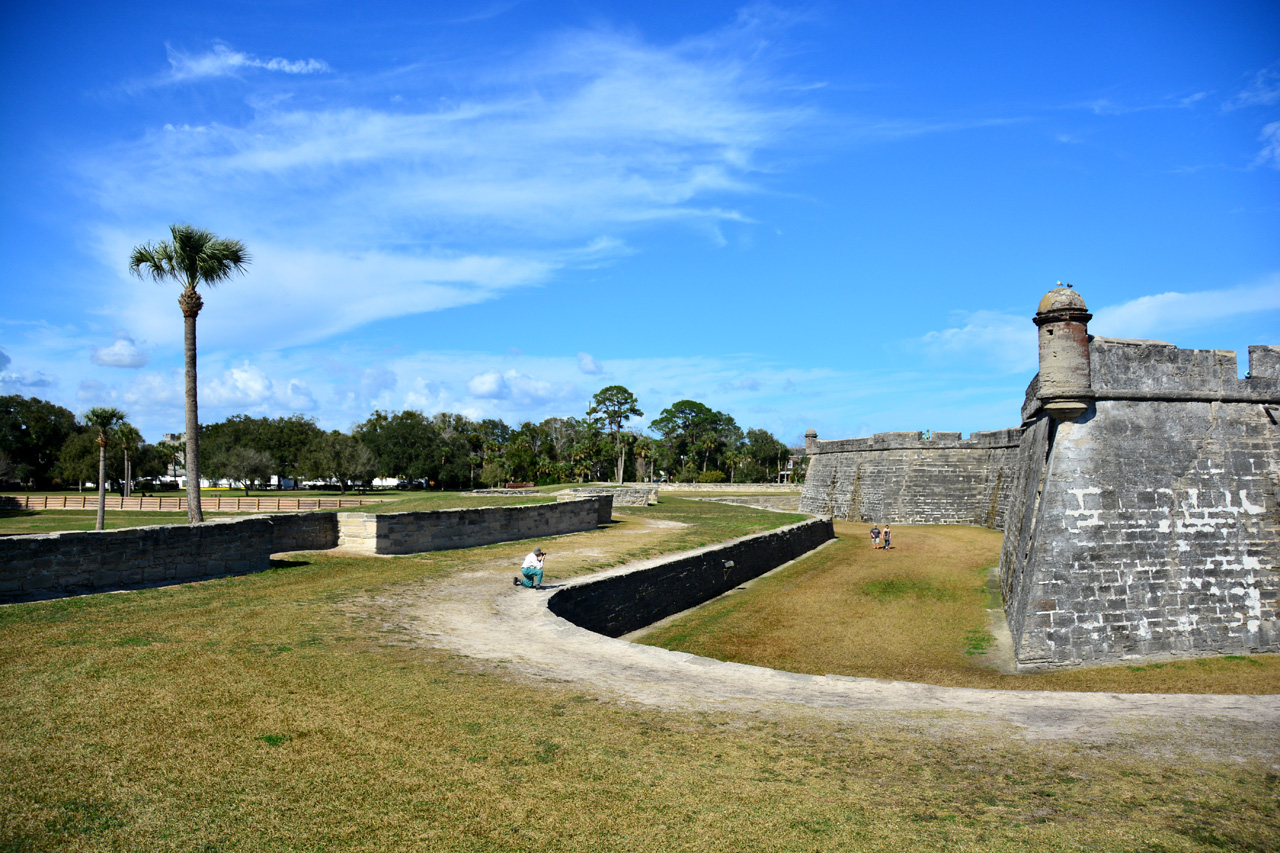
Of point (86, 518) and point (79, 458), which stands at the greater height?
point (79, 458)

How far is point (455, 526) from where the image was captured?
1817 cm

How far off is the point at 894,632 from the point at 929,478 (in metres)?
19.8

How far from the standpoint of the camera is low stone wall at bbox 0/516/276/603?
9930 millimetres

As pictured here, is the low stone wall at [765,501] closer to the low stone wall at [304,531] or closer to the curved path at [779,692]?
the low stone wall at [304,531]

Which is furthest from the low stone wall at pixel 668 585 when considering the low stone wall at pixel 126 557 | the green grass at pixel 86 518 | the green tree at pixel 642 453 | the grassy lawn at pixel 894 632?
the green tree at pixel 642 453

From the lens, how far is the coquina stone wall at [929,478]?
30.4 meters

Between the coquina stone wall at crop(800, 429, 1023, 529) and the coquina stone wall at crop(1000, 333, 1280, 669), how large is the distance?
17.0 metres

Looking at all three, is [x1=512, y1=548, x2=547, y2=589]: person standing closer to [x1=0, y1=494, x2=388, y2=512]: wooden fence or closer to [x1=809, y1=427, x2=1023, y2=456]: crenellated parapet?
[x1=809, y1=427, x2=1023, y2=456]: crenellated parapet

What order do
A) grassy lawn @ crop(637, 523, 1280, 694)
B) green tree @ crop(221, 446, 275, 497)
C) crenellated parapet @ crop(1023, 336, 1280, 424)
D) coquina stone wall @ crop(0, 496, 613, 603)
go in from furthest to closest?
green tree @ crop(221, 446, 275, 497), crenellated parapet @ crop(1023, 336, 1280, 424), grassy lawn @ crop(637, 523, 1280, 694), coquina stone wall @ crop(0, 496, 613, 603)

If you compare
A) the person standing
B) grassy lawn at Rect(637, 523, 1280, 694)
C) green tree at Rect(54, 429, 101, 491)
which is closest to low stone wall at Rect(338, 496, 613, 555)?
the person standing

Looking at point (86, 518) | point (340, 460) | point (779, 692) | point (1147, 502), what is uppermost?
point (340, 460)

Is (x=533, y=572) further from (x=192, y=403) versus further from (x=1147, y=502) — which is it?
(x=192, y=403)

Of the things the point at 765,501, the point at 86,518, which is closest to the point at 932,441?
the point at 765,501

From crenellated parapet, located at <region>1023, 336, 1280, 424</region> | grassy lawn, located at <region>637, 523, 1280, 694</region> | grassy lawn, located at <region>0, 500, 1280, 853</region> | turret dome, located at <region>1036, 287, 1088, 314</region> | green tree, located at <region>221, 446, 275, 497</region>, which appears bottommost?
grassy lawn, located at <region>637, 523, 1280, 694</region>
